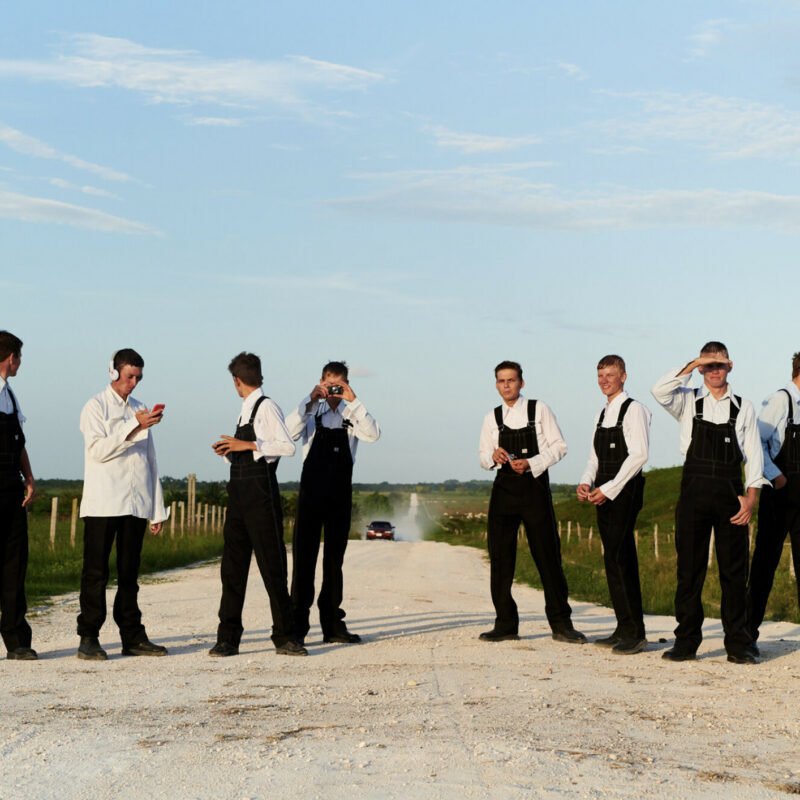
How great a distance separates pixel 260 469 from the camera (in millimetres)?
8961

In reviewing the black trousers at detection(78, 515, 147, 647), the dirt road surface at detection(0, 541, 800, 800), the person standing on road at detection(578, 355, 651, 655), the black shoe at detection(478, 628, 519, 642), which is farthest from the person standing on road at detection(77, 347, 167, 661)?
the person standing on road at detection(578, 355, 651, 655)

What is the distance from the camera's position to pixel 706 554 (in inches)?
347

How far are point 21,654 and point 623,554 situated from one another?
16.5ft

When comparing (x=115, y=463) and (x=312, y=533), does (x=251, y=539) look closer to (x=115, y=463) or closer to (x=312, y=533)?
(x=312, y=533)

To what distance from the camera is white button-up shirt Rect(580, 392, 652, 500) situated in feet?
29.9

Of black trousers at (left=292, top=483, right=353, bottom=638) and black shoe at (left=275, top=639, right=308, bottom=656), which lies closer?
black shoe at (left=275, top=639, right=308, bottom=656)

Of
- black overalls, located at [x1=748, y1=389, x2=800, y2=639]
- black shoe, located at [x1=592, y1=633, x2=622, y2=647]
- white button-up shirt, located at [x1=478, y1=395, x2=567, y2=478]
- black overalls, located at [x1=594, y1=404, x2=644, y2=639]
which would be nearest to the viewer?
Result: black overalls, located at [x1=748, y1=389, x2=800, y2=639]

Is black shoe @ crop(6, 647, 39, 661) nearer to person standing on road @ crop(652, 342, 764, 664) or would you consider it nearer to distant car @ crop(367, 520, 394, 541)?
person standing on road @ crop(652, 342, 764, 664)

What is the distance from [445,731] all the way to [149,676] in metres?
2.89

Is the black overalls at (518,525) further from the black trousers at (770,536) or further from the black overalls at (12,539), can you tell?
the black overalls at (12,539)

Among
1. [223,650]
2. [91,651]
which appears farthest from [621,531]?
[91,651]

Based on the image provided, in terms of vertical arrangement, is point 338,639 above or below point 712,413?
below

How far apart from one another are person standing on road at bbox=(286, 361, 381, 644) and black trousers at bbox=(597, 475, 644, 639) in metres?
2.15

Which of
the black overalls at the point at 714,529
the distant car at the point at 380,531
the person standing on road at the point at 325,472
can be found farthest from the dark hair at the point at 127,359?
the distant car at the point at 380,531
